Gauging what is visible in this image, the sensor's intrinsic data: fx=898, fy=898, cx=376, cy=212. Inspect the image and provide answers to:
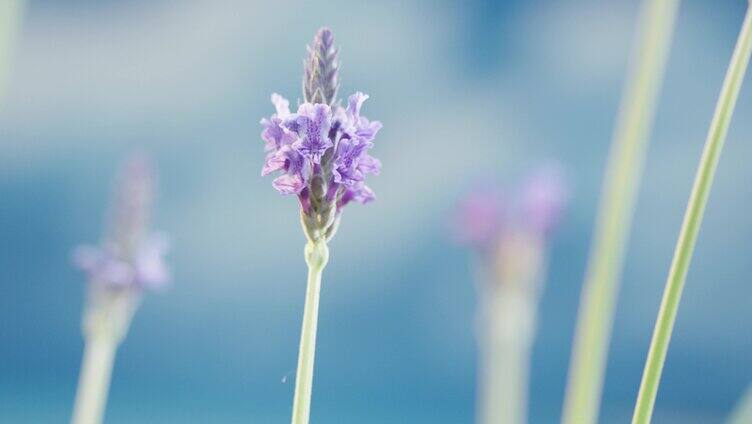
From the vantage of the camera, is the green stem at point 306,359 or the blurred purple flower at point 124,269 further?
the blurred purple flower at point 124,269

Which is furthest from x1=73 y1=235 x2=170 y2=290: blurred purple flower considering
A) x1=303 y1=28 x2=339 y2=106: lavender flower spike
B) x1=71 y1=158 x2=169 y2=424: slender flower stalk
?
x1=303 y1=28 x2=339 y2=106: lavender flower spike

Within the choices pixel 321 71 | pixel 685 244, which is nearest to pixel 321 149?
pixel 321 71

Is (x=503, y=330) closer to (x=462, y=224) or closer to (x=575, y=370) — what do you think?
(x=462, y=224)

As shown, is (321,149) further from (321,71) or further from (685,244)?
(685,244)

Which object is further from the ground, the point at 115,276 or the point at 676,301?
the point at 115,276

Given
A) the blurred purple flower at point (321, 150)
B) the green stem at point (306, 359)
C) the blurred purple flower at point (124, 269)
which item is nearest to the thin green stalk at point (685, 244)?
the green stem at point (306, 359)

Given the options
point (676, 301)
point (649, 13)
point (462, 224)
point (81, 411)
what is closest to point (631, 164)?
point (649, 13)

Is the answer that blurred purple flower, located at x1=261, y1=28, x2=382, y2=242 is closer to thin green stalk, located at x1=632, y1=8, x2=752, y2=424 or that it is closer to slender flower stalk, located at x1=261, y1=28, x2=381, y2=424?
slender flower stalk, located at x1=261, y1=28, x2=381, y2=424

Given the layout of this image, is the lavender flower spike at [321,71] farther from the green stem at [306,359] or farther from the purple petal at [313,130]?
the green stem at [306,359]
